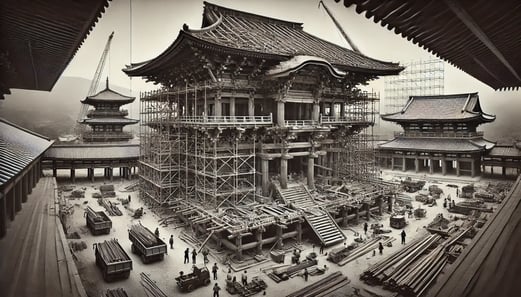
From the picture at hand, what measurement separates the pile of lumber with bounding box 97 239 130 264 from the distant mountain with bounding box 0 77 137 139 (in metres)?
15.2

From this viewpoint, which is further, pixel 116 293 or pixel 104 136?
pixel 104 136

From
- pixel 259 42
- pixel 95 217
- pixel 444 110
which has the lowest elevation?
pixel 95 217

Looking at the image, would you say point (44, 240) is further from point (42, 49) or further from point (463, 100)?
point (463, 100)

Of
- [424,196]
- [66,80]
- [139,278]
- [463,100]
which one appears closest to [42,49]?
[139,278]

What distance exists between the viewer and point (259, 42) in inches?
676

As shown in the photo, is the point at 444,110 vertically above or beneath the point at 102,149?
above

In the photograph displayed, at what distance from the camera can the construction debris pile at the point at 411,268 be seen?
→ 9.76 meters

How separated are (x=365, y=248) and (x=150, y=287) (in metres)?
A: 8.70

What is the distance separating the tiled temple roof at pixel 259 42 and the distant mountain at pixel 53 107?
46.9 ft

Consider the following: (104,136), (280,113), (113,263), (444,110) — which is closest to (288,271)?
(113,263)

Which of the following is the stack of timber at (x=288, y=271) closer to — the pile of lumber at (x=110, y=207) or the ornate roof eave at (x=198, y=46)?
the ornate roof eave at (x=198, y=46)

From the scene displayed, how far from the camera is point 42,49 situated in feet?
23.3

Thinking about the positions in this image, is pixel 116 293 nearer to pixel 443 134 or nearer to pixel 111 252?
pixel 111 252

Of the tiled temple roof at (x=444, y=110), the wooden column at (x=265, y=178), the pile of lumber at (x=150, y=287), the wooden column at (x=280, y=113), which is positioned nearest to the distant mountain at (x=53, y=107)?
the wooden column at (x=265, y=178)
